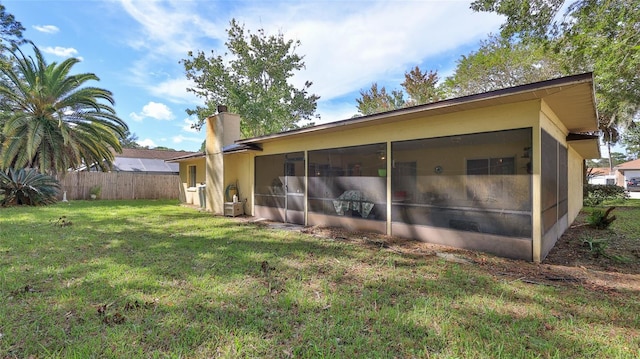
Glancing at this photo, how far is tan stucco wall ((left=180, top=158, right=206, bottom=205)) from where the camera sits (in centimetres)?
1378

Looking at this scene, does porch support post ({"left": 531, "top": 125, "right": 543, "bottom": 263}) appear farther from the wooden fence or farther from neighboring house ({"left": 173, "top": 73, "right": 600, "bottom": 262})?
the wooden fence

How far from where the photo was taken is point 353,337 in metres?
2.44

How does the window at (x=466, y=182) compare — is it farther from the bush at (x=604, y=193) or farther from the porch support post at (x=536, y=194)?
the bush at (x=604, y=193)

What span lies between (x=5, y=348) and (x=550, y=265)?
635 centimetres

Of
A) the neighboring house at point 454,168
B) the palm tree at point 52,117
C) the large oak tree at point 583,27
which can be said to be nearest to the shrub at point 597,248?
the neighboring house at point 454,168

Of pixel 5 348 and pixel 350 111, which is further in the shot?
pixel 350 111

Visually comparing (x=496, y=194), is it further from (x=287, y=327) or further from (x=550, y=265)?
(x=287, y=327)

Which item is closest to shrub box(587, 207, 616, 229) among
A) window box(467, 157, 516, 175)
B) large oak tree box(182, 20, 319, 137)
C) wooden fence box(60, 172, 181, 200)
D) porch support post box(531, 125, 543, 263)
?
porch support post box(531, 125, 543, 263)

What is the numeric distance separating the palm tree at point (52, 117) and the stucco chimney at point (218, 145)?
6.35 metres

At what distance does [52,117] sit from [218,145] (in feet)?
27.9

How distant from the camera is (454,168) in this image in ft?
17.5

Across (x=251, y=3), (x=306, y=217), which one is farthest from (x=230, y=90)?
(x=306, y=217)

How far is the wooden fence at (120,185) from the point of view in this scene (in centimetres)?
1567

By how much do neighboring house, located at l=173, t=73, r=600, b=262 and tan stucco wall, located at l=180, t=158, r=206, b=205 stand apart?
21.8 feet
